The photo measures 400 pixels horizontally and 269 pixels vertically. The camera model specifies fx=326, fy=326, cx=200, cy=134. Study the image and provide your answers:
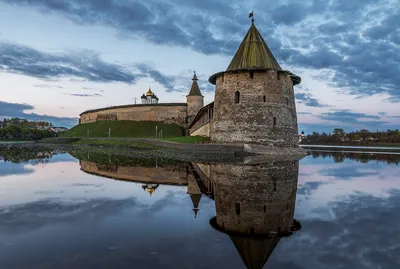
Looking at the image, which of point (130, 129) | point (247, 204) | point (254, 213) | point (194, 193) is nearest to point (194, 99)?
point (130, 129)

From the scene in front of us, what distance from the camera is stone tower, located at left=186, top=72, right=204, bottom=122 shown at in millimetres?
57969

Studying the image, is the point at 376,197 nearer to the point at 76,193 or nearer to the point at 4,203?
the point at 76,193

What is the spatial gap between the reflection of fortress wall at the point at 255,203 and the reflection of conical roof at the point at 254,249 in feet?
1.32

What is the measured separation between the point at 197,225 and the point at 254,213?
1320 millimetres

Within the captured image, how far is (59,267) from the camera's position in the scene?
3.60 metres

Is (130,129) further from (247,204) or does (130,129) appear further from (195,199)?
(247,204)

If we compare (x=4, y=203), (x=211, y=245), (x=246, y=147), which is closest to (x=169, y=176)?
(x=4, y=203)

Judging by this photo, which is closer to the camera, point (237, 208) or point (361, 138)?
point (237, 208)

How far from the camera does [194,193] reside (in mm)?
8602

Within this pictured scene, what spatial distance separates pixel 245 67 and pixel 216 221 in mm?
21851

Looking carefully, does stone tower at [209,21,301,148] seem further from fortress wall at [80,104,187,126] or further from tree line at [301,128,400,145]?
tree line at [301,128,400,145]

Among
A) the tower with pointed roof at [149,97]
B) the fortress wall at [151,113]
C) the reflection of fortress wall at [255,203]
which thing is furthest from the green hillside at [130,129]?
the reflection of fortress wall at [255,203]

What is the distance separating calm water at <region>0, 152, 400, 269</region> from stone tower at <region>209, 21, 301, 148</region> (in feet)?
54.1

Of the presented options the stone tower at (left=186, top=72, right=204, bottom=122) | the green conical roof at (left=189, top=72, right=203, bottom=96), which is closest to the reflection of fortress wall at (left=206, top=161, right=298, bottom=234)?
the stone tower at (left=186, top=72, right=204, bottom=122)
